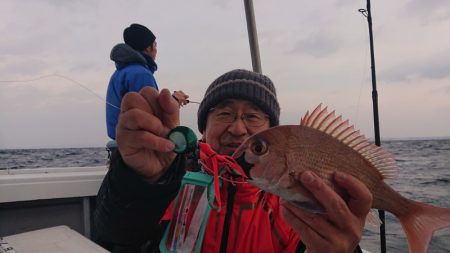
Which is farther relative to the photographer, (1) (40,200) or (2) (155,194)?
(1) (40,200)

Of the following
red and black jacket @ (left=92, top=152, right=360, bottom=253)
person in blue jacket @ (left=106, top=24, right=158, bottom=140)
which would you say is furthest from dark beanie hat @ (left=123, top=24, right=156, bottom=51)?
red and black jacket @ (left=92, top=152, right=360, bottom=253)

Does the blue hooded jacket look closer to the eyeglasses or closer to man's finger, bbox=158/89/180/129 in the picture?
the eyeglasses

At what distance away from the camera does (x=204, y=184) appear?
2.14 metres

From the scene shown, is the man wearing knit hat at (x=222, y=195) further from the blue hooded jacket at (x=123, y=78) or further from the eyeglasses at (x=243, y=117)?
the blue hooded jacket at (x=123, y=78)

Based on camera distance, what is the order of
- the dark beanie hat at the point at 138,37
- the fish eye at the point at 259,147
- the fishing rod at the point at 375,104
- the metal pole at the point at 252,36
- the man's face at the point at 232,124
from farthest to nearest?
the metal pole at the point at 252,36, the dark beanie hat at the point at 138,37, the fishing rod at the point at 375,104, the man's face at the point at 232,124, the fish eye at the point at 259,147

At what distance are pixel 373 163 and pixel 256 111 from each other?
40.5 inches

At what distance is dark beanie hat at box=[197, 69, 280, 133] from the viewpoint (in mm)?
2607

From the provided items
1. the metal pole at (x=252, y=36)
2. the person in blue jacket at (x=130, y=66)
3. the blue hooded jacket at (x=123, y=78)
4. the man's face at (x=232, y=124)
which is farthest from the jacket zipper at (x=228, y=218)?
the metal pole at (x=252, y=36)

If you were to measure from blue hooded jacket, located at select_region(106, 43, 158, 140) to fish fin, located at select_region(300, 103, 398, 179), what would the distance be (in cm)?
224

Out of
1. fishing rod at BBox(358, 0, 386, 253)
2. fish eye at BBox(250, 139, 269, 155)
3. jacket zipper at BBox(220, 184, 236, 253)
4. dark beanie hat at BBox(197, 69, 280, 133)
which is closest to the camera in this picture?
fish eye at BBox(250, 139, 269, 155)

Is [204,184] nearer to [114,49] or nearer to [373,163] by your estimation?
[373,163]

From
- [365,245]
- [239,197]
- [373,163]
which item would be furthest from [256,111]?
[365,245]

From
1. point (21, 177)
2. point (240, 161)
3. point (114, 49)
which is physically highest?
point (114, 49)

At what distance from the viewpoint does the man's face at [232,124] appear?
2.43 metres
